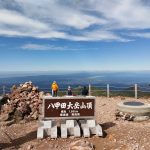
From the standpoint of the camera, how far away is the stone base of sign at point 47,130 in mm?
14302

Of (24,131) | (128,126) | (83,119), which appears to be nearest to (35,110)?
(24,131)

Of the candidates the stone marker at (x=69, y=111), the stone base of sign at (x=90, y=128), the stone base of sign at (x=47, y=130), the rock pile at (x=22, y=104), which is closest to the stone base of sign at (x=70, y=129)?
the stone marker at (x=69, y=111)

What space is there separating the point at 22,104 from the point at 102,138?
686cm

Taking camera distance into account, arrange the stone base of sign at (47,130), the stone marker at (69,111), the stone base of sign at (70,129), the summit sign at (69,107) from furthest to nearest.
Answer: the summit sign at (69,107) < the stone marker at (69,111) < the stone base of sign at (70,129) < the stone base of sign at (47,130)

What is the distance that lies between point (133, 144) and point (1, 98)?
10.9 meters

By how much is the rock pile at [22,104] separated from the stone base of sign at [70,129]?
372 cm

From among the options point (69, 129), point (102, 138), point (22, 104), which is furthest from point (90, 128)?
point (22, 104)

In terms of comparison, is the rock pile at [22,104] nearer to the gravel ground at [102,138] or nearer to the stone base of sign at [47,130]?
the gravel ground at [102,138]

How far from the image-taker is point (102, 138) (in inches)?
561

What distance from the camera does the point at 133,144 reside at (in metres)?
13.2

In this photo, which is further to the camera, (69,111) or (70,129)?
(69,111)

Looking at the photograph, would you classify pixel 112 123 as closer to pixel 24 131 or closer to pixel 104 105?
pixel 24 131

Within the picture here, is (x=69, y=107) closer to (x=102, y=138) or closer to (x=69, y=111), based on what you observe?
(x=69, y=111)

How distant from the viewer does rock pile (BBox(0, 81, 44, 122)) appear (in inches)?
733
